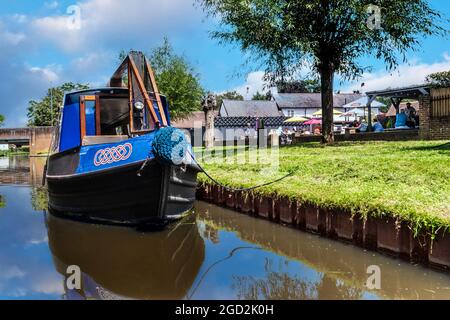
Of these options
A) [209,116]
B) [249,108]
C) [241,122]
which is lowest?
[209,116]

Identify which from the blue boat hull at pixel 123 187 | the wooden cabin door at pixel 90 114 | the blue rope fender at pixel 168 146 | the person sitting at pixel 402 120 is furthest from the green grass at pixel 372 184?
the person sitting at pixel 402 120

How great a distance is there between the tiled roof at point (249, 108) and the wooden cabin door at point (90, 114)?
58.9 metres

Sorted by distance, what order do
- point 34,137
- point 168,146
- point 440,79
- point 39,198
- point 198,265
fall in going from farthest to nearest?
1. point 34,137
2. point 440,79
3. point 39,198
4. point 168,146
5. point 198,265

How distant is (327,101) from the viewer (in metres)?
17.8

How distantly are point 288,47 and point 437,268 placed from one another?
1229cm

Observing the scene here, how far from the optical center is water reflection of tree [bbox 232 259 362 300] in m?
5.28

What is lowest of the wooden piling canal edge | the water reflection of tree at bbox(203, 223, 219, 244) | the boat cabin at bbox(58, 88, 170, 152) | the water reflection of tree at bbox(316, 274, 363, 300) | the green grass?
the water reflection of tree at bbox(316, 274, 363, 300)

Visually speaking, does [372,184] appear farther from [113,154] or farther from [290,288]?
[113,154]

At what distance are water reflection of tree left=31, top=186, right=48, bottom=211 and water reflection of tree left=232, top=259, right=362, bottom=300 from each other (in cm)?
813

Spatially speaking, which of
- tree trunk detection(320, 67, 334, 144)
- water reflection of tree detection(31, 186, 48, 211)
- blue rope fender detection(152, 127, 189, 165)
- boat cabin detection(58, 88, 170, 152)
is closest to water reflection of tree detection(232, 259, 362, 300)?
blue rope fender detection(152, 127, 189, 165)

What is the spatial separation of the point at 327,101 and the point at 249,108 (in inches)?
2077

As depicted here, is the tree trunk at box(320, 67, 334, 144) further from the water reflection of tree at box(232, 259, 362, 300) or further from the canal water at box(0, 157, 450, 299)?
the water reflection of tree at box(232, 259, 362, 300)

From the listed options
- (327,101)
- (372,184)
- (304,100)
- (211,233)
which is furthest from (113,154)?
(304,100)

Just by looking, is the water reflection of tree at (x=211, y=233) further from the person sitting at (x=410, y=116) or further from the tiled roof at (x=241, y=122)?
the tiled roof at (x=241, y=122)
